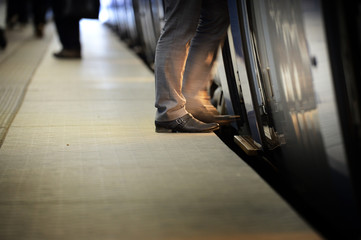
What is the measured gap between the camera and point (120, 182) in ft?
5.63

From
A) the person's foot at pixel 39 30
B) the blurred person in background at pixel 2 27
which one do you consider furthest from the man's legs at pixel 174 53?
the person's foot at pixel 39 30

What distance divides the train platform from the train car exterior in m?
0.12

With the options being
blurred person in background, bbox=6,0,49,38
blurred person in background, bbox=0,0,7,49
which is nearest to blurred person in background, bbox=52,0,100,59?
blurred person in background, bbox=0,0,7,49

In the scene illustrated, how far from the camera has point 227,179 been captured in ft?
5.71

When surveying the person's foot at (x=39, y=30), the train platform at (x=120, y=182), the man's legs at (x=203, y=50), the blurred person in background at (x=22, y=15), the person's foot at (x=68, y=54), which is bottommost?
the train platform at (x=120, y=182)

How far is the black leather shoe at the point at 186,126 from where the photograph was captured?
2.33m

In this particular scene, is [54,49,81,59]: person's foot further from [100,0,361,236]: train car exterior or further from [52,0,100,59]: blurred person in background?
[100,0,361,236]: train car exterior

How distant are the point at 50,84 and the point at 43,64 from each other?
127 centimetres

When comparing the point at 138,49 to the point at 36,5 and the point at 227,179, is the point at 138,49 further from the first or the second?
the point at 227,179

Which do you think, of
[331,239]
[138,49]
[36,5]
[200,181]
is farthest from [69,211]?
[36,5]

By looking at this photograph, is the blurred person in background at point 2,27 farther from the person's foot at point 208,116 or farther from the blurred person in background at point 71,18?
the person's foot at point 208,116

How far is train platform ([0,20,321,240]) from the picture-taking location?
1.36 metres

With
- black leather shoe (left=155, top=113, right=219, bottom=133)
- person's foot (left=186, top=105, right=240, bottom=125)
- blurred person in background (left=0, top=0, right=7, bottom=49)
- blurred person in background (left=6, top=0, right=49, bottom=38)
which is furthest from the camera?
blurred person in background (left=6, top=0, right=49, bottom=38)

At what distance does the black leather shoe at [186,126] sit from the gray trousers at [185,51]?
0.09 ft
